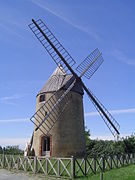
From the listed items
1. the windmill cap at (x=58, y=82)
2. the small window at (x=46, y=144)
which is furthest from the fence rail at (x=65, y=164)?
the windmill cap at (x=58, y=82)

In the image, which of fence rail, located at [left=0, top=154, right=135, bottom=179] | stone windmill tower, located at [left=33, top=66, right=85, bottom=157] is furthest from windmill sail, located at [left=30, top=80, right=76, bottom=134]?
fence rail, located at [left=0, top=154, right=135, bottom=179]

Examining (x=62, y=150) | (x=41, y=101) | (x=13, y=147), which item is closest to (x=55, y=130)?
(x=62, y=150)

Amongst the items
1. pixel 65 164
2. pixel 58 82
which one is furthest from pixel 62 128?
pixel 65 164

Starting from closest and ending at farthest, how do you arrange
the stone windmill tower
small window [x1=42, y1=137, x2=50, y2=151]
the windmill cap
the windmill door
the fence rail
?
the fence rail → the stone windmill tower → the windmill door → small window [x1=42, y1=137, x2=50, y2=151] → the windmill cap

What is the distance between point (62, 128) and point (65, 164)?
4.83 m

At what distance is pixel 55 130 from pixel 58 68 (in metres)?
6.23

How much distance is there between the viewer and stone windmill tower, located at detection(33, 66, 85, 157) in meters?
19.0

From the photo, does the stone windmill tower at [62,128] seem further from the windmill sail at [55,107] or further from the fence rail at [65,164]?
the fence rail at [65,164]

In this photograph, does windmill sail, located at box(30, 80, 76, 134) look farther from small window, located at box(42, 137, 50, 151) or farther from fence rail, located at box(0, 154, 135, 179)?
fence rail, located at box(0, 154, 135, 179)

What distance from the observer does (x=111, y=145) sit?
24422 millimetres

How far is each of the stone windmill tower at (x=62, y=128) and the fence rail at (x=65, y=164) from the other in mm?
3527

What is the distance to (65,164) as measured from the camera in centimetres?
1470

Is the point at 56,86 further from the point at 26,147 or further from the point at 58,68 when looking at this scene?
the point at 26,147

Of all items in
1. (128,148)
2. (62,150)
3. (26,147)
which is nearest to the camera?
(62,150)
